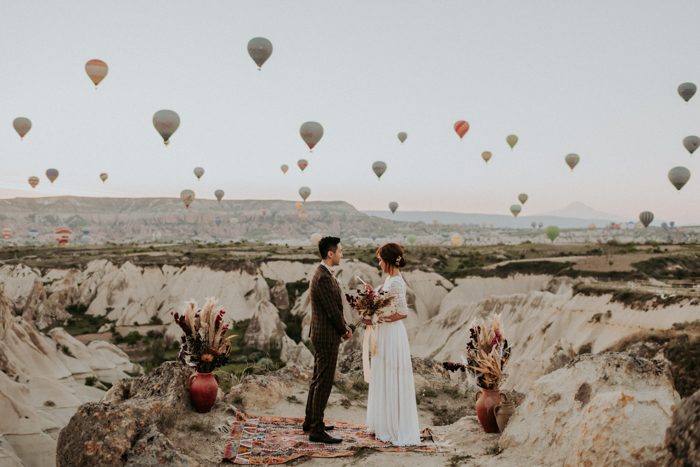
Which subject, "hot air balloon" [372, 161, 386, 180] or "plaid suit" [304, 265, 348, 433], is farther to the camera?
"hot air balloon" [372, 161, 386, 180]

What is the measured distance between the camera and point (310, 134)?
43.2m

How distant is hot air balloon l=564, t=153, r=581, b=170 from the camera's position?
220 feet

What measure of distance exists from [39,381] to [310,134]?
26936 mm

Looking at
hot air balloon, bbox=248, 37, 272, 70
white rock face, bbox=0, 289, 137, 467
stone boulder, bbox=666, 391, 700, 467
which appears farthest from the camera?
hot air balloon, bbox=248, 37, 272, 70

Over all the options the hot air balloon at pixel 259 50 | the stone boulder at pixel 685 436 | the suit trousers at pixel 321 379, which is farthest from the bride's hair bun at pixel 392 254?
the hot air balloon at pixel 259 50

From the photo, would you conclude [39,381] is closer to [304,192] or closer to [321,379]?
[321,379]

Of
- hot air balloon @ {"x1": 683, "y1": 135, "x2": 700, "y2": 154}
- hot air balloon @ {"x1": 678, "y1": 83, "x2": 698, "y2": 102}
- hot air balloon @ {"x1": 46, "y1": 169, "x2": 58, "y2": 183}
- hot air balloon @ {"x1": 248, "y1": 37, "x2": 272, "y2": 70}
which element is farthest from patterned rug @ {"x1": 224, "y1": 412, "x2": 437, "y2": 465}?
hot air balloon @ {"x1": 46, "y1": 169, "x2": 58, "y2": 183}

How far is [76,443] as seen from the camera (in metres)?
5.96

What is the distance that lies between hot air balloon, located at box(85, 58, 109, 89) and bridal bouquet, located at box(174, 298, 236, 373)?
115 ft

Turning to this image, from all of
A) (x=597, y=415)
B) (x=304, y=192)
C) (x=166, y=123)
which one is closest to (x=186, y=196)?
(x=304, y=192)

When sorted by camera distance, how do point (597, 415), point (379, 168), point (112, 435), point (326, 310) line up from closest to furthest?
point (597, 415), point (112, 435), point (326, 310), point (379, 168)

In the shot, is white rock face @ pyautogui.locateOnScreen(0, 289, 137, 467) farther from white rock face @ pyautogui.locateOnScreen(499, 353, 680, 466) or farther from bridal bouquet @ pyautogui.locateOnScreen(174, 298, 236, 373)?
white rock face @ pyautogui.locateOnScreen(499, 353, 680, 466)

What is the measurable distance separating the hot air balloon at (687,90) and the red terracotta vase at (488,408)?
175ft

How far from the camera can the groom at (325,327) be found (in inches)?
275
